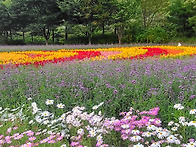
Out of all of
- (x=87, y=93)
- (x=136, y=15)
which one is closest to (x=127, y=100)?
(x=87, y=93)

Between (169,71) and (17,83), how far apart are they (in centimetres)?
328

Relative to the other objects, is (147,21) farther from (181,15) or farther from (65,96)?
(65,96)

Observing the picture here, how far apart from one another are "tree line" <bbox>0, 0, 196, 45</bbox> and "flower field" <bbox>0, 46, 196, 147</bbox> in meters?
17.3

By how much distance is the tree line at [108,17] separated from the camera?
22.1 meters

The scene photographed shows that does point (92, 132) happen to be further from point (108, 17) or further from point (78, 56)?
point (108, 17)

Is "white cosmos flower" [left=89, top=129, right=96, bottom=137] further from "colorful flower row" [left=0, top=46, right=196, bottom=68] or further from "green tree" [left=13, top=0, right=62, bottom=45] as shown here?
"green tree" [left=13, top=0, right=62, bottom=45]

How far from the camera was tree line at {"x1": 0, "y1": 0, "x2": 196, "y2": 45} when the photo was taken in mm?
22078

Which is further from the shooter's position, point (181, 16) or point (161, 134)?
point (181, 16)

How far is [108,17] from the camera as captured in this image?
22.6m

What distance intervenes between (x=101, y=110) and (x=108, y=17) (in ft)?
65.3

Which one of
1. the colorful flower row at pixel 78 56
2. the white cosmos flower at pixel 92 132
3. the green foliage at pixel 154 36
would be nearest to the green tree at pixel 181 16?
the green foliage at pixel 154 36

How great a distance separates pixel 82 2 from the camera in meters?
22.2

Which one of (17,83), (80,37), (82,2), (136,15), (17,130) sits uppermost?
(82,2)

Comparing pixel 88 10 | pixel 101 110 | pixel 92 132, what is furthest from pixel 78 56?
pixel 88 10
